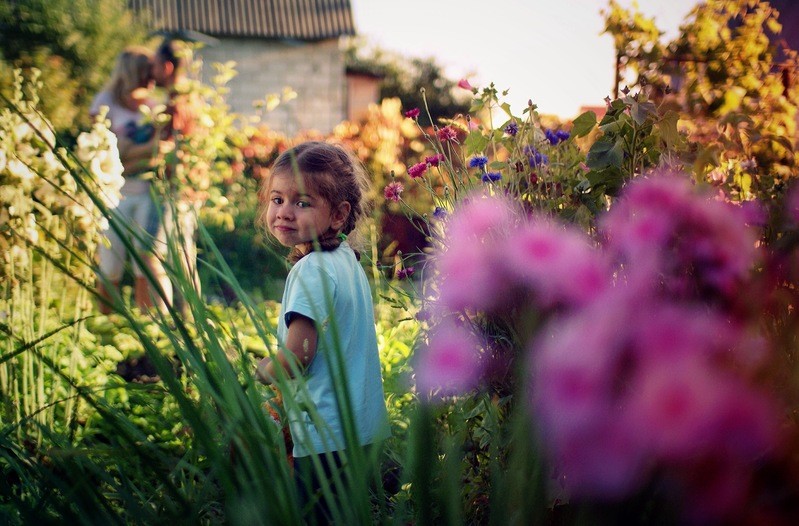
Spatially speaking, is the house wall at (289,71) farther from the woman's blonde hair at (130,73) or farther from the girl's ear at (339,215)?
the girl's ear at (339,215)

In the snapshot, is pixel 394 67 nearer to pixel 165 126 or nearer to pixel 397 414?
pixel 165 126

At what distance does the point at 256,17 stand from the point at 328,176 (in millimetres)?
18975

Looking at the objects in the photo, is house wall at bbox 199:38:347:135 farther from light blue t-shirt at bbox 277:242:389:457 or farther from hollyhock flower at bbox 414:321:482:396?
hollyhock flower at bbox 414:321:482:396

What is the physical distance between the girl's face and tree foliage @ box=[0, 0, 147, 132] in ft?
45.5

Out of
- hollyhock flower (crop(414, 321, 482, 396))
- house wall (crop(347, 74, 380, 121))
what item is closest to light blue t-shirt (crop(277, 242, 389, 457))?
hollyhock flower (crop(414, 321, 482, 396))

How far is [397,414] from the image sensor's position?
8.23 feet

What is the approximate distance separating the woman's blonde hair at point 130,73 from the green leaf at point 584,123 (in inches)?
144

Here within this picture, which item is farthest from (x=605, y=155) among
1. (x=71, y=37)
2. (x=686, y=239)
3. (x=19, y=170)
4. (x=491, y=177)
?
(x=71, y=37)

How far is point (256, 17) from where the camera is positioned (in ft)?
64.5

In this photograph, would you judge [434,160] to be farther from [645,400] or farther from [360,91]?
[360,91]

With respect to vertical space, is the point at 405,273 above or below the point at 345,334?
above

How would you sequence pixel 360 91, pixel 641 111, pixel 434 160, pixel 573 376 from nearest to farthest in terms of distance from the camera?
pixel 573 376
pixel 641 111
pixel 434 160
pixel 360 91

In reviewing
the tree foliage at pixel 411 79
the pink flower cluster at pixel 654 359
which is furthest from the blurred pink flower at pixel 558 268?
the tree foliage at pixel 411 79

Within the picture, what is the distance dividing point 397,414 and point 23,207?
1439mm
